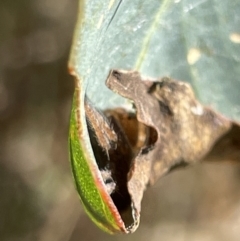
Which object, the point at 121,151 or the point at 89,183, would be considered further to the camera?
the point at 121,151

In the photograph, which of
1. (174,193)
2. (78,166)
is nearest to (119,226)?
(78,166)

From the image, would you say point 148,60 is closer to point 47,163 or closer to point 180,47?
point 180,47

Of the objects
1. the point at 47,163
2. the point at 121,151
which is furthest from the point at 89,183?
the point at 47,163

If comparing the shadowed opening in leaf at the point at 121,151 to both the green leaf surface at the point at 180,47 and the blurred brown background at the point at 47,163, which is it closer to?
the green leaf surface at the point at 180,47

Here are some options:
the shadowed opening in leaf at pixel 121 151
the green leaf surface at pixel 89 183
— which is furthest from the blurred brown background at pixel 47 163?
the green leaf surface at pixel 89 183

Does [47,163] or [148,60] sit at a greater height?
[148,60]

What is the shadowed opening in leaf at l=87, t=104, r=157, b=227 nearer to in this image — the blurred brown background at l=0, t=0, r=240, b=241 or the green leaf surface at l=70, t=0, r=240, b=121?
the green leaf surface at l=70, t=0, r=240, b=121
